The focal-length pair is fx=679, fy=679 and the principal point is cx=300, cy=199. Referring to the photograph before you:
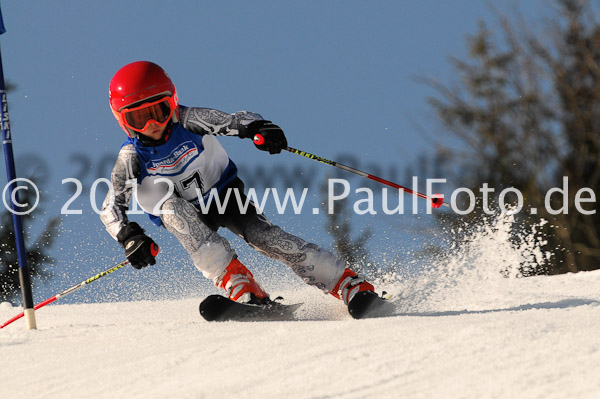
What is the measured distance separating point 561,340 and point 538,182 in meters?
11.4

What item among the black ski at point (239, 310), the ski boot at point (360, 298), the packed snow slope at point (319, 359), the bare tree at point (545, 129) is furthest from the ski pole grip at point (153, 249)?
the bare tree at point (545, 129)

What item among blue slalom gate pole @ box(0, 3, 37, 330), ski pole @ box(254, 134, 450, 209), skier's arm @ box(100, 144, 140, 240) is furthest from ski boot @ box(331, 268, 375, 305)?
blue slalom gate pole @ box(0, 3, 37, 330)

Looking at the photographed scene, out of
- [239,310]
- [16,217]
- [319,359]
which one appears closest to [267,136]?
[239,310]

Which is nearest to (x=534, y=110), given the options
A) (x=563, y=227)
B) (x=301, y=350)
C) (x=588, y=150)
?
(x=588, y=150)

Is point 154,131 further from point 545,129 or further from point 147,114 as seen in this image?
point 545,129

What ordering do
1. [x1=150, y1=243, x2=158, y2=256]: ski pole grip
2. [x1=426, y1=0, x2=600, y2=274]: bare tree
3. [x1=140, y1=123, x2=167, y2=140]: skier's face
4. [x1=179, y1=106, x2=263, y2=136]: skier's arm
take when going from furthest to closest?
[x1=426, y1=0, x2=600, y2=274]: bare tree → [x1=179, y1=106, x2=263, y2=136]: skier's arm → [x1=140, y1=123, x2=167, y2=140]: skier's face → [x1=150, y1=243, x2=158, y2=256]: ski pole grip

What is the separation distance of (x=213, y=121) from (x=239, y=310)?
1.21m

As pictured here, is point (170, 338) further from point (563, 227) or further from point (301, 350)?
point (563, 227)

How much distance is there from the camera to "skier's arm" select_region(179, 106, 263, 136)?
4.28 metres

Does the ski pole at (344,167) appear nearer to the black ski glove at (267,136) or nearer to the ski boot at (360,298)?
the black ski glove at (267,136)

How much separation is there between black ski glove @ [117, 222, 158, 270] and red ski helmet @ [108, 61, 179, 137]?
2.06 feet

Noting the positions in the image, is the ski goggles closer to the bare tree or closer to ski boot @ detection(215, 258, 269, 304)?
ski boot @ detection(215, 258, 269, 304)

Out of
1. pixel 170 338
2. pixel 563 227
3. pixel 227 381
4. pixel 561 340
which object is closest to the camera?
pixel 227 381

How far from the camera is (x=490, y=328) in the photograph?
2.79 meters
